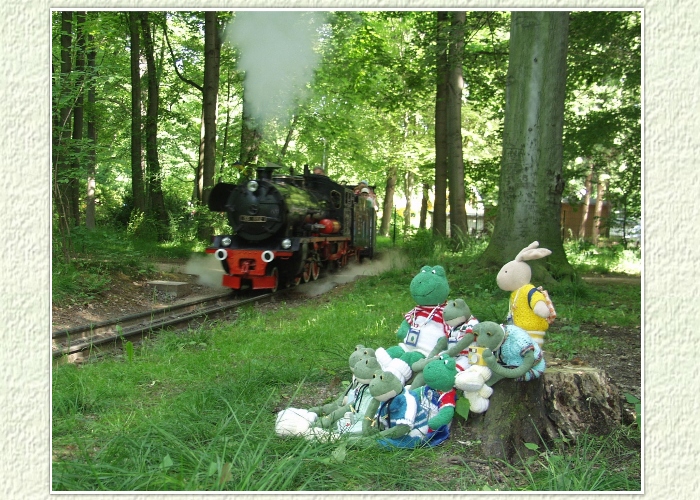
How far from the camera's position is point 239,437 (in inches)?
133

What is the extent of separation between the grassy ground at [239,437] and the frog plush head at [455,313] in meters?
0.72

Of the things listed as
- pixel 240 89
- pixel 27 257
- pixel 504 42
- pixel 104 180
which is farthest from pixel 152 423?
pixel 240 89

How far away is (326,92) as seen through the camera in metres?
19.7

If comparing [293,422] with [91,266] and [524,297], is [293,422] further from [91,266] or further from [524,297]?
[91,266]

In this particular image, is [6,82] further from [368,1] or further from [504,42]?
[504,42]

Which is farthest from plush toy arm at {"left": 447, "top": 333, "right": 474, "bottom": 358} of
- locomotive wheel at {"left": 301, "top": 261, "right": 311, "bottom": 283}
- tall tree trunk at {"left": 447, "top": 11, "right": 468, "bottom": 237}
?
tall tree trunk at {"left": 447, "top": 11, "right": 468, "bottom": 237}

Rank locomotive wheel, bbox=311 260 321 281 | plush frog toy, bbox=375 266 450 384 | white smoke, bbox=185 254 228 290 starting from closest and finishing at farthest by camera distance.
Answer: plush frog toy, bbox=375 266 450 384, white smoke, bbox=185 254 228 290, locomotive wheel, bbox=311 260 321 281

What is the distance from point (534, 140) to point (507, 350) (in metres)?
6.06

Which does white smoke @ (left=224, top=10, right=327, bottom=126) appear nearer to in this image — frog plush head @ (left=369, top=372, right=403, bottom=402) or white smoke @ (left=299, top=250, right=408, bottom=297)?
white smoke @ (left=299, top=250, right=408, bottom=297)

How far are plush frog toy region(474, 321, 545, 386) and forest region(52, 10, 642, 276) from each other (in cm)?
166

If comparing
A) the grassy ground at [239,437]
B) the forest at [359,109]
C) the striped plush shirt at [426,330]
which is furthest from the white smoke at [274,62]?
the striped plush shirt at [426,330]

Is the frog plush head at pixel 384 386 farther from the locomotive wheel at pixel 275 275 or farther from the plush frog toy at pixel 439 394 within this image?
the locomotive wheel at pixel 275 275

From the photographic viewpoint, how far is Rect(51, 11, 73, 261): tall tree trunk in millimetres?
8195

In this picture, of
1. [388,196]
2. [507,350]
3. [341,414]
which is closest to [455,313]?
[507,350]
